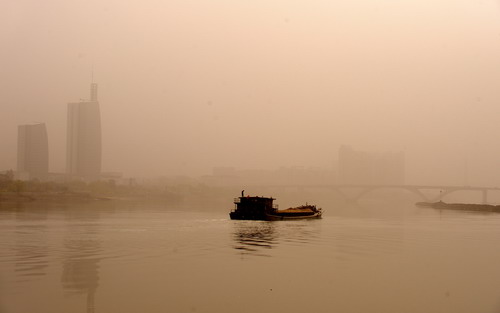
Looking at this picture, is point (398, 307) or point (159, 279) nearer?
point (398, 307)

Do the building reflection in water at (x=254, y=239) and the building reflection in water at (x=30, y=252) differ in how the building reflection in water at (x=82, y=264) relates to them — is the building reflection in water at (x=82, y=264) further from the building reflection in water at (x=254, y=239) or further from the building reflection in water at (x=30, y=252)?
the building reflection in water at (x=254, y=239)

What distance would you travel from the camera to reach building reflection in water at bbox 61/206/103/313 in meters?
15.6

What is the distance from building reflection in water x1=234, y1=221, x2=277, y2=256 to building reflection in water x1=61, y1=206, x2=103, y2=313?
6664 millimetres

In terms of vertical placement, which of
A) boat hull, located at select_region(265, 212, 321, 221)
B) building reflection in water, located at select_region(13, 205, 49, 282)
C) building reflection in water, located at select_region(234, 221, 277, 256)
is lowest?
boat hull, located at select_region(265, 212, 321, 221)

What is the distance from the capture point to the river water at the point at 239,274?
14.4m

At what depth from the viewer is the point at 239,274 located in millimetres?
18703

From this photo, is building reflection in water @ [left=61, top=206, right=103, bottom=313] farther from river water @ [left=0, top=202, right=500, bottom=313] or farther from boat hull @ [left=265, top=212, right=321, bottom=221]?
boat hull @ [left=265, top=212, right=321, bottom=221]

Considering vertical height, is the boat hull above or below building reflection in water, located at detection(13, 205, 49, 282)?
below

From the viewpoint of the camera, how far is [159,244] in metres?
27.1

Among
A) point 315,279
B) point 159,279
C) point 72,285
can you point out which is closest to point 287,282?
point 315,279

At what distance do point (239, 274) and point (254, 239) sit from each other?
12.1m

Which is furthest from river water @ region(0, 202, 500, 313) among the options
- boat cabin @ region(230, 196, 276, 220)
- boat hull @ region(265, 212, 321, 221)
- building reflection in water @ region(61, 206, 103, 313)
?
boat hull @ region(265, 212, 321, 221)

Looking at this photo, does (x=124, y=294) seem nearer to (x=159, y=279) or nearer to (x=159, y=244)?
(x=159, y=279)

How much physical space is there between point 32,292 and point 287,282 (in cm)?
745
